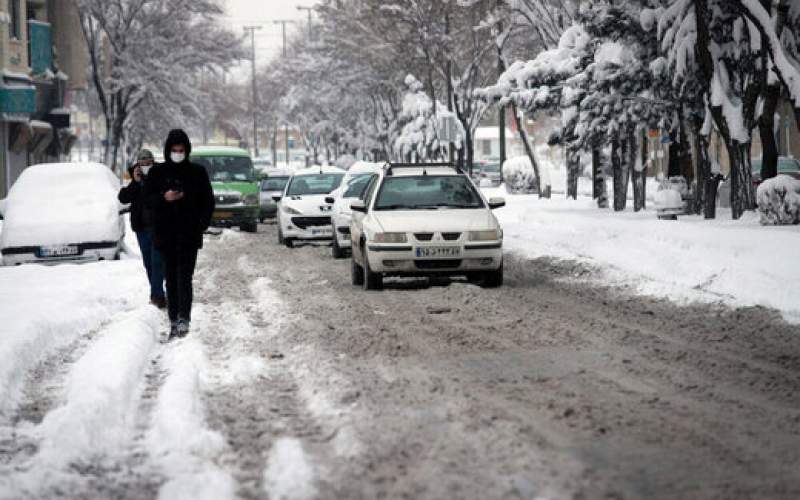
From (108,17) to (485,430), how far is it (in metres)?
48.0

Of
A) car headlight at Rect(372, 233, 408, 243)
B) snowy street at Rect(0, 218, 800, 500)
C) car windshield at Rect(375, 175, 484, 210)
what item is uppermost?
car windshield at Rect(375, 175, 484, 210)

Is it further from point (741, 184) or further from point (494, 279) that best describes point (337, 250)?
point (741, 184)

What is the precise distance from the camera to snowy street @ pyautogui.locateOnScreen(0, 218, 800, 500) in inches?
245

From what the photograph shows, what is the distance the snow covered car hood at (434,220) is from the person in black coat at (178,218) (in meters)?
4.15

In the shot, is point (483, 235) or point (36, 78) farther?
point (36, 78)

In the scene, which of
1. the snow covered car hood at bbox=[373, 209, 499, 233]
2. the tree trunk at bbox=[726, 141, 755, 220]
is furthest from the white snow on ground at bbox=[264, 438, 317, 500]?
the tree trunk at bbox=[726, 141, 755, 220]

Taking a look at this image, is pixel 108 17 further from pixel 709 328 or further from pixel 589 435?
pixel 589 435

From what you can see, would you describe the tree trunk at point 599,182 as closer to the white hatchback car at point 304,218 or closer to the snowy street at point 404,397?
the white hatchback car at point 304,218

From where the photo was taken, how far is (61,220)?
2183 centimetres

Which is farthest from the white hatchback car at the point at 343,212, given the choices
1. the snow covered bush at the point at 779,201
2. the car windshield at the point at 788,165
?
the car windshield at the point at 788,165

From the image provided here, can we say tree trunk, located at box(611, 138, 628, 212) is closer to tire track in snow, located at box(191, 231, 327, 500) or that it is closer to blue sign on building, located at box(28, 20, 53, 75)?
tire track in snow, located at box(191, 231, 327, 500)

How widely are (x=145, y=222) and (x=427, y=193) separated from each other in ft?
13.6

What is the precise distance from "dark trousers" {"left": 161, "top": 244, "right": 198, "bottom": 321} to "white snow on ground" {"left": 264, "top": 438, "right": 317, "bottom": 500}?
5.07 meters

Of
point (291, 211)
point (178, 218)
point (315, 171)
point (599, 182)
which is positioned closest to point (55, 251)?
point (291, 211)
